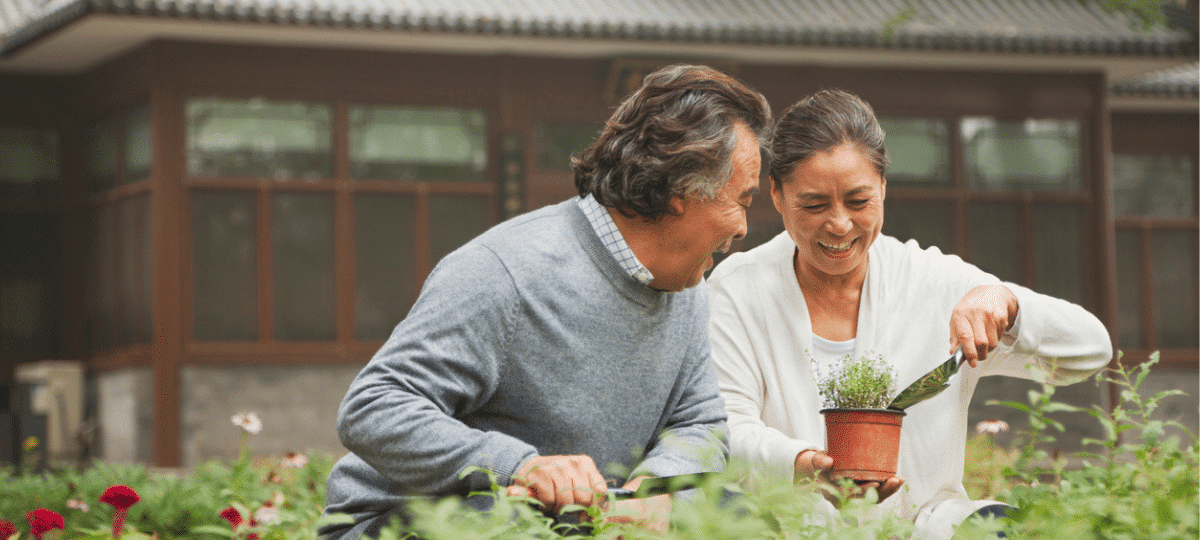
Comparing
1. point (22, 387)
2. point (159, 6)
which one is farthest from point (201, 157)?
point (22, 387)

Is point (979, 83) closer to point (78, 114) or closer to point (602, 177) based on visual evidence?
point (78, 114)

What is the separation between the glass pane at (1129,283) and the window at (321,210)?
264 inches

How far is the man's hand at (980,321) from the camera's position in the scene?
7.90ft

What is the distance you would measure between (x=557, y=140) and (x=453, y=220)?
108 cm

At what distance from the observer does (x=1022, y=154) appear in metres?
11.0

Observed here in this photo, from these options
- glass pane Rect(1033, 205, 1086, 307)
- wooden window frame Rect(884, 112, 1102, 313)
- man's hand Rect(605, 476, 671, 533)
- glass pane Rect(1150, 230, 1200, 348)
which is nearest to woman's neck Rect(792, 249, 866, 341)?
man's hand Rect(605, 476, 671, 533)

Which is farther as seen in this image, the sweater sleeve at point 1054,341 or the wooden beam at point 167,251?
the wooden beam at point 167,251

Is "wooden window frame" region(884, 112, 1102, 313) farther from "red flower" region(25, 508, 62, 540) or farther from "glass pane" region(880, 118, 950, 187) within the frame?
"red flower" region(25, 508, 62, 540)

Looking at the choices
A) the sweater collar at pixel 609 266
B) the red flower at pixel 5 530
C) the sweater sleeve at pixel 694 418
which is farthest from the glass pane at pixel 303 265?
the sweater collar at pixel 609 266

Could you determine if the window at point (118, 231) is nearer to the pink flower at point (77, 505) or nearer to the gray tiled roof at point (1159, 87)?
the pink flower at point (77, 505)

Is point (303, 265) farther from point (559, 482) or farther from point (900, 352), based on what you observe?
point (559, 482)

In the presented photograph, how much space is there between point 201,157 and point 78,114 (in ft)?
5.92

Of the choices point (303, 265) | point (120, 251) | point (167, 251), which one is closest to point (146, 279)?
point (167, 251)

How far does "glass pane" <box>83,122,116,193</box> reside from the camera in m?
10.0
